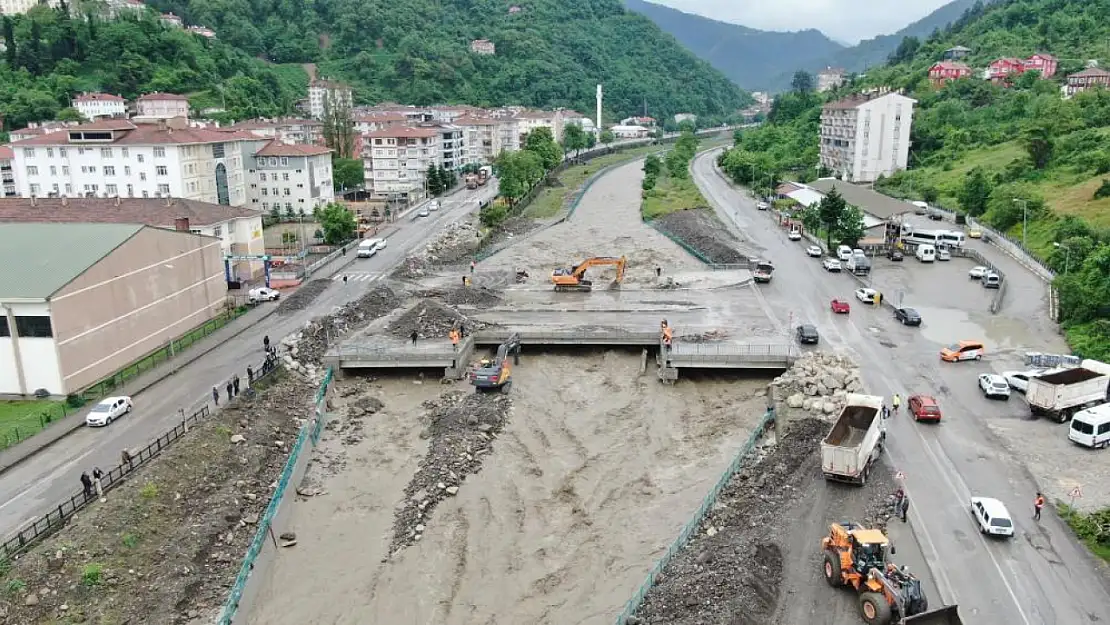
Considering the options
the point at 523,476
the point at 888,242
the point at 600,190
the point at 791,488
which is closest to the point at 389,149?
the point at 600,190

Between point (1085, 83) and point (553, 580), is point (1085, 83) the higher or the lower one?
the higher one

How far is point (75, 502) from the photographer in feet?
87.0

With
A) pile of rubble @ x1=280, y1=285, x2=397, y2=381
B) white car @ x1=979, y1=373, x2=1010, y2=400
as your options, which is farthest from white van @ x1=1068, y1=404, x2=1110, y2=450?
pile of rubble @ x1=280, y1=285, x2=397, y2=381

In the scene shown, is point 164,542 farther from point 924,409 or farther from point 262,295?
point 262,295

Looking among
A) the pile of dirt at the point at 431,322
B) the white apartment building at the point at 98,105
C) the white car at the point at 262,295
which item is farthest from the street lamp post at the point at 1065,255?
the white apartment building at the point at 98,105

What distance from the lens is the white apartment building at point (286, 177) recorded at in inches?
3209

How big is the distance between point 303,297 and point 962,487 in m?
38.8

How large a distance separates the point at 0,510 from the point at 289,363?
16.0m

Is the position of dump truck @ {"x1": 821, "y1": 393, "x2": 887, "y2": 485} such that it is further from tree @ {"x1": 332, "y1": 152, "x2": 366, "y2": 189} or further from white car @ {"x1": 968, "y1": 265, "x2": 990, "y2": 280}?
tree @ {"x1": 332, "y1": 152, "x2": 366, "y2": 189}

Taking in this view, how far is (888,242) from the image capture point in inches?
2635

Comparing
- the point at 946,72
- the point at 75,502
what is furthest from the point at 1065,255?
the point at 946,72

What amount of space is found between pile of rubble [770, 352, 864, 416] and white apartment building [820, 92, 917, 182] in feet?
239

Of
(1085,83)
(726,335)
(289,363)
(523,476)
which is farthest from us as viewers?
(1085,83)

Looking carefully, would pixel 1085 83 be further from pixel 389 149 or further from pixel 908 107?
pixel 389 149
